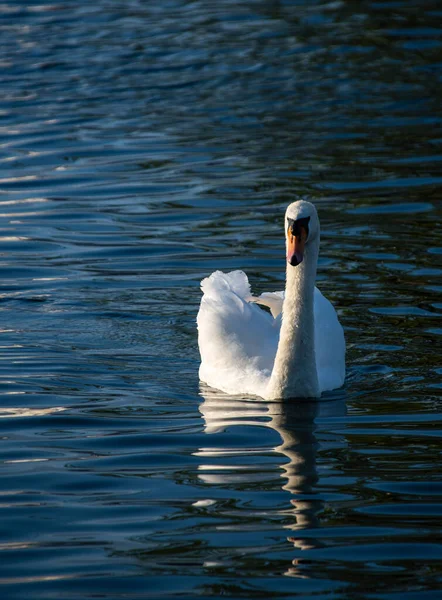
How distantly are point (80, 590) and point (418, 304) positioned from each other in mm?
5839

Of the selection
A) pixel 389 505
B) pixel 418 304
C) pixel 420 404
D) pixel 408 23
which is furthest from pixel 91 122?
pixel 389 505

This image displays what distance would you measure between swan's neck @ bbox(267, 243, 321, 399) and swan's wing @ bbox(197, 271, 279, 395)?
368mm

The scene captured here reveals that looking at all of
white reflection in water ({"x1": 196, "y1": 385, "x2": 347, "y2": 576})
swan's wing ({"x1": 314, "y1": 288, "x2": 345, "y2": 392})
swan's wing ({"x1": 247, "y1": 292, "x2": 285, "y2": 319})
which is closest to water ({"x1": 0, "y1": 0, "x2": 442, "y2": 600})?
white reflection in water ({"x1": 196, "y1": 385, "x2": 347, "y2": 576})

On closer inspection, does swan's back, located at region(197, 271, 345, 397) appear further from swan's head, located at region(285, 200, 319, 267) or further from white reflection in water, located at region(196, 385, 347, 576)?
swan's head, located at region(285, 200, 319, 267)

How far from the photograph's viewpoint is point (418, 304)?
434 inches

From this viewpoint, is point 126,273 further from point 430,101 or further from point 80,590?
point 430,101

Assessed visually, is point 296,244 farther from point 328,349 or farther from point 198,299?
point 198,299

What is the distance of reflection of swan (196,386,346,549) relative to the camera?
6762 mm

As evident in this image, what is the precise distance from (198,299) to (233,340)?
2.18m

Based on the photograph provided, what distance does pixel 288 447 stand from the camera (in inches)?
311

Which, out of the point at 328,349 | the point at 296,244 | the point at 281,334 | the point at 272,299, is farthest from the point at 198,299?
the point at 296,244

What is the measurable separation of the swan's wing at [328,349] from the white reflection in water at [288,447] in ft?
1.06

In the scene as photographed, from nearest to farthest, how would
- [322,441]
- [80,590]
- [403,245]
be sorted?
1. [80,590]
2. [322,441]
3. [403,245]

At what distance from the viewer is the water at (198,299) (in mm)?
6301
